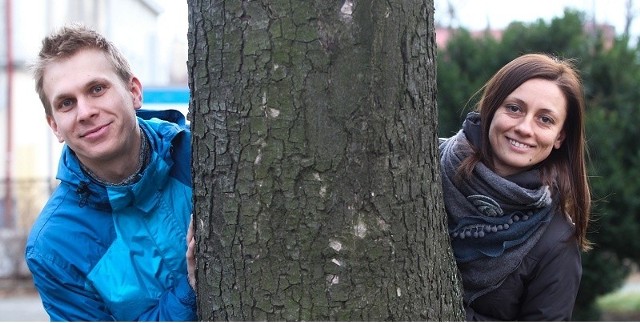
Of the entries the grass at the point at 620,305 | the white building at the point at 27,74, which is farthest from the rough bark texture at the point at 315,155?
the white building at the point at 27,74

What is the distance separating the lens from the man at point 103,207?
2.90 metres

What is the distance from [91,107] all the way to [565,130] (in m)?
1.66

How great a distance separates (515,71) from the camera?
3111 millimetres

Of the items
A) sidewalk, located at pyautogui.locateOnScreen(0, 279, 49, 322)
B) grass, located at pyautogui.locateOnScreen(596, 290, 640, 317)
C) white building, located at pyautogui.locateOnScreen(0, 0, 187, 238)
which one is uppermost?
white building, located at pyautogui.locateOnScreen(0, 0, 187, 238)

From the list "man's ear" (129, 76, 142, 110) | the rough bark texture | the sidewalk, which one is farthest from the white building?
the rough bark texture

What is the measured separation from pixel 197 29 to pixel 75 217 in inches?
34.0

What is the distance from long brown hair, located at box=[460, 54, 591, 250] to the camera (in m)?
3.09

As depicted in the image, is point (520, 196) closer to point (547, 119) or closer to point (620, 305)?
point (547, 119)

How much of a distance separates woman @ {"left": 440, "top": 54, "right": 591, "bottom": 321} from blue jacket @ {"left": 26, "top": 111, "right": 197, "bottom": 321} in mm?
946

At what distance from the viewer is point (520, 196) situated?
294 cm

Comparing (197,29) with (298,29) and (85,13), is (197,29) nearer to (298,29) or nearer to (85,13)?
(298,29)

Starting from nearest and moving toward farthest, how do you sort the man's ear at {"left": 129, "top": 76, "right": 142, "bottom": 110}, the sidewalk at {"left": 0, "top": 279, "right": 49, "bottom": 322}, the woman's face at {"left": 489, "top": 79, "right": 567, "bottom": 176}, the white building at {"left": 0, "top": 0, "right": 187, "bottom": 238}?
the woman's face at {"left": 489, "top": 79, "right": 567, "bottom": 176}
the man's ear at {"left": 129, "top": 76, "right": 142, "bottom": 110}
the sidewalk at {"left": 0, "top": 279, "right": 49, "bottom": 322}
the white building at {"left": 0, "top": 0, "right": 187, "bottom": 238}

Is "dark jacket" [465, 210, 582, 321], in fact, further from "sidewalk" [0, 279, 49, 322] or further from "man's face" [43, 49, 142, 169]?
"sidewalk" [0, 279, 49, 322]

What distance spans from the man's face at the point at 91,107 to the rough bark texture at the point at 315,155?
0.59m
